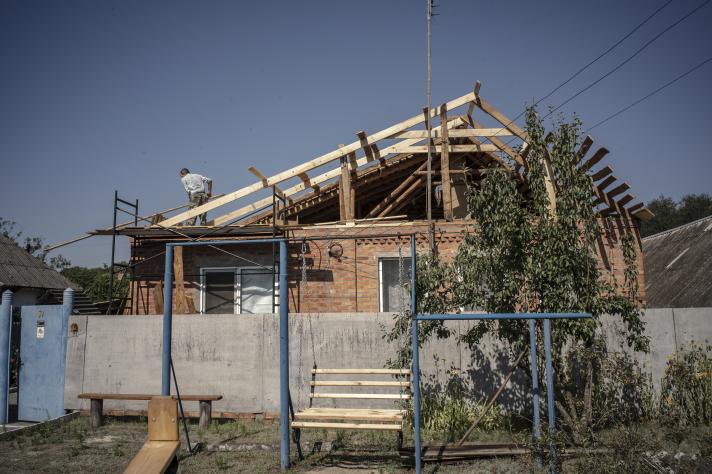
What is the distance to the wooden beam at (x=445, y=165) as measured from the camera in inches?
496

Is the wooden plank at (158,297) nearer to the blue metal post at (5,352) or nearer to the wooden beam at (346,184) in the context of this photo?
the blue metal post at (5,352)

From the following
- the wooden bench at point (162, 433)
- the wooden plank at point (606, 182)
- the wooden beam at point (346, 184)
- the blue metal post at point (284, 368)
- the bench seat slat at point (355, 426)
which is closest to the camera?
the wooden bench at point (162, 433)

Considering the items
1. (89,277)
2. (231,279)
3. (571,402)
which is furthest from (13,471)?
(89,277)

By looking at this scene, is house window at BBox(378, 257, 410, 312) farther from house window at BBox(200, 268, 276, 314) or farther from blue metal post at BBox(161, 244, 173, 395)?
blue metal post at BBox(161, 244, 173, 395)

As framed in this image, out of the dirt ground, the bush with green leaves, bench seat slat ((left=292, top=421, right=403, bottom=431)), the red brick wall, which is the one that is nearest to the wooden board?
the dirt ground

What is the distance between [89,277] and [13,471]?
103 feet

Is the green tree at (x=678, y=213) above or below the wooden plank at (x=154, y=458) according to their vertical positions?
above

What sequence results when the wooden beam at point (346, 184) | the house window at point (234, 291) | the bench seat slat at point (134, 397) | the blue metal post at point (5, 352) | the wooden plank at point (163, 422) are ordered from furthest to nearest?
the house window at point (234, 291) < the wooden beam at point (346, 184) < the blue metal post at point (5, 352) < the bench seat slat at point (134, 397) < the wooden plank at point (163, 422)

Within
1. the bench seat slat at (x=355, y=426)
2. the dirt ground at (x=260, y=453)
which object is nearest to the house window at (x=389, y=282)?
the dirt ground at (x=260, y=453)

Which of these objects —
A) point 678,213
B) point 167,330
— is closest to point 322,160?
point 167,330

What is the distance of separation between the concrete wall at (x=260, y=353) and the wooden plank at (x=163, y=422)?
3098mm

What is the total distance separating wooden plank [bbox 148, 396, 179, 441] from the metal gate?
461 cm

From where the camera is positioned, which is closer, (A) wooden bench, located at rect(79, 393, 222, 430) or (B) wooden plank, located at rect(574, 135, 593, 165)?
(B) wooden plank, located at rect(574, 135, 593, 165)

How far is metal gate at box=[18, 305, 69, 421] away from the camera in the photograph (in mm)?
10461
